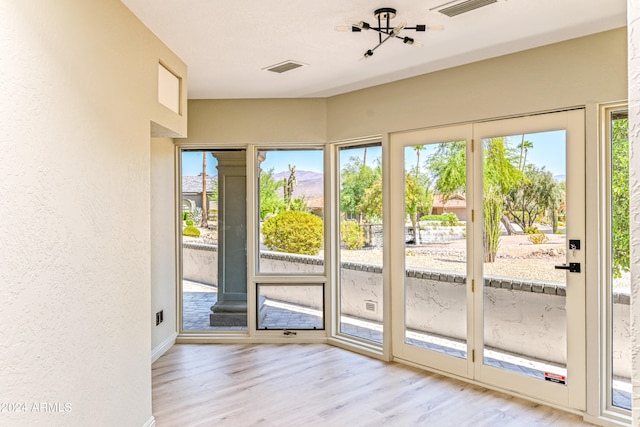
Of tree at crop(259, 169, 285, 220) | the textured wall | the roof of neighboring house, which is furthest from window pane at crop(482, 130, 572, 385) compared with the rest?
the roof of neighboring house

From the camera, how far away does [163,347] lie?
4.48 m

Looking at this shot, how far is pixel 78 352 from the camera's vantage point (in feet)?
6.87

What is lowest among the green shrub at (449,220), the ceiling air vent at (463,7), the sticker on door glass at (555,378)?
the sticker on door glass at (555,378)

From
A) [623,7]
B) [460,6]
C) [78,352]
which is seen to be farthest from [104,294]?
[623,7]

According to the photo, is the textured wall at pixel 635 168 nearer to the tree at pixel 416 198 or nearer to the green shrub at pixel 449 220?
the green shrub at pixel 449 220

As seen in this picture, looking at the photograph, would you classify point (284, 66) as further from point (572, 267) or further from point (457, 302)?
point (572, 267)

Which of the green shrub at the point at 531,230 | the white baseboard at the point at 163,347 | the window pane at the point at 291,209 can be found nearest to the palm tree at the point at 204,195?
the window pane at the point at 291,209

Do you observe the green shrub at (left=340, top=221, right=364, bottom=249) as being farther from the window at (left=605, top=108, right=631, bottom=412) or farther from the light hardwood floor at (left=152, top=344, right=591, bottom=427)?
the window at (left=605, top=108, right=631, bottom=412)

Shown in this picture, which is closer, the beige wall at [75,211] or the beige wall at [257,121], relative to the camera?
the beige wall at [75,211]

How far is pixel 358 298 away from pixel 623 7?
3228mm

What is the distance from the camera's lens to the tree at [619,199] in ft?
9.86

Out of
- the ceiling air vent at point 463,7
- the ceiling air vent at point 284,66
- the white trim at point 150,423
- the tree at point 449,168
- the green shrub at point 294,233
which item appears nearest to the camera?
the ceiling air vent at point 463,7

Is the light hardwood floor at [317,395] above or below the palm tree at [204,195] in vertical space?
below

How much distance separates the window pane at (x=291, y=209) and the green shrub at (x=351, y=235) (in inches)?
9.5
